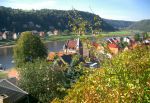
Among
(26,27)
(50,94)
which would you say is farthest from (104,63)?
(26,27)

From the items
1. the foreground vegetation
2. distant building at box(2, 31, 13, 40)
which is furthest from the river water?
the foreground vegetation

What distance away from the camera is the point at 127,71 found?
7672 mm

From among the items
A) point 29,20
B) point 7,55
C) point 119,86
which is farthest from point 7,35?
point 119,86

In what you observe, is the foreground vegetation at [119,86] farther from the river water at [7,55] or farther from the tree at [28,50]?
the river water at [7,55]

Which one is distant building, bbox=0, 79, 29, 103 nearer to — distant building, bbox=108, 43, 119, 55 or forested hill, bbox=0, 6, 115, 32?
distant building, bbox=108, 43, 119, 55

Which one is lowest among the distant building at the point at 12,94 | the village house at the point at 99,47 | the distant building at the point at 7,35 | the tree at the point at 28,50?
the distant building at the point at 7,35

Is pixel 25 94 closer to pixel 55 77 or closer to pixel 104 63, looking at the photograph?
pixel 55 77

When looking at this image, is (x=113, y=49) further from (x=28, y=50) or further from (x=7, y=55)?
(x=7, y=55)

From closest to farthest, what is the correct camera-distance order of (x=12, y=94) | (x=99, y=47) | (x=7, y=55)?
(x=99, y=47), (x=12, y=94), (x=7, y=55)

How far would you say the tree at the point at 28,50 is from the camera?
141ft

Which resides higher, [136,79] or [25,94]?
[136,79]

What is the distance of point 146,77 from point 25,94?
812 inches

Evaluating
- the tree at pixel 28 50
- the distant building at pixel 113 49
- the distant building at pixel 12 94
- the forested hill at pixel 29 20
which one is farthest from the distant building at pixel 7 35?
the distant building at pixel 12 94

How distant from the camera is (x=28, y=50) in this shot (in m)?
43.7
